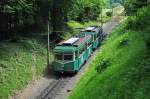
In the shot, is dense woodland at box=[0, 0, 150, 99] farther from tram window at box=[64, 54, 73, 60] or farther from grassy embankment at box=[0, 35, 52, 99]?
tram window at box=[64, 54, 73, 60]

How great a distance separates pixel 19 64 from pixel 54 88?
14.6 feet

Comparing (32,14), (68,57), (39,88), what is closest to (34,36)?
(32,14)

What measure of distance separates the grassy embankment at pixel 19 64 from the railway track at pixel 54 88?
1954 mm

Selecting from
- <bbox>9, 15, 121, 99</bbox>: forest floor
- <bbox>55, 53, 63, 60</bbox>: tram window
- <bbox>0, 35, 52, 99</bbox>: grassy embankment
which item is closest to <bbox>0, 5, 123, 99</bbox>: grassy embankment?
<bbox>0, 35, 52, 99</bbox>: grassy embankment

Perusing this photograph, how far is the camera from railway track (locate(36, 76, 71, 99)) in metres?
29.1

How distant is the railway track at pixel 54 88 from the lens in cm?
2911

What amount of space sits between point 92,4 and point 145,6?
50720 mm

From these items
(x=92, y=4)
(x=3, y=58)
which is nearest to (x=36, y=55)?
(x=3, y=58)

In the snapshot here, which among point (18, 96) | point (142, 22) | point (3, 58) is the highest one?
point (142, 22)

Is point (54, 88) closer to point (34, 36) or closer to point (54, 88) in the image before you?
point (54, 88)

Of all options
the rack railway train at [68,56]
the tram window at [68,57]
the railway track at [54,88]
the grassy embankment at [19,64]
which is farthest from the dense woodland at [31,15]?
the railway track at [54,88]

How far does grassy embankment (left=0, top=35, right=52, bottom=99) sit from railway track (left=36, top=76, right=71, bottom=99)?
6.41 feet

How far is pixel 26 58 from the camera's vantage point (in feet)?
118

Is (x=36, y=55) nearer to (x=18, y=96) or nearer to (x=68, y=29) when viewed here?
(x=18, y=96)
